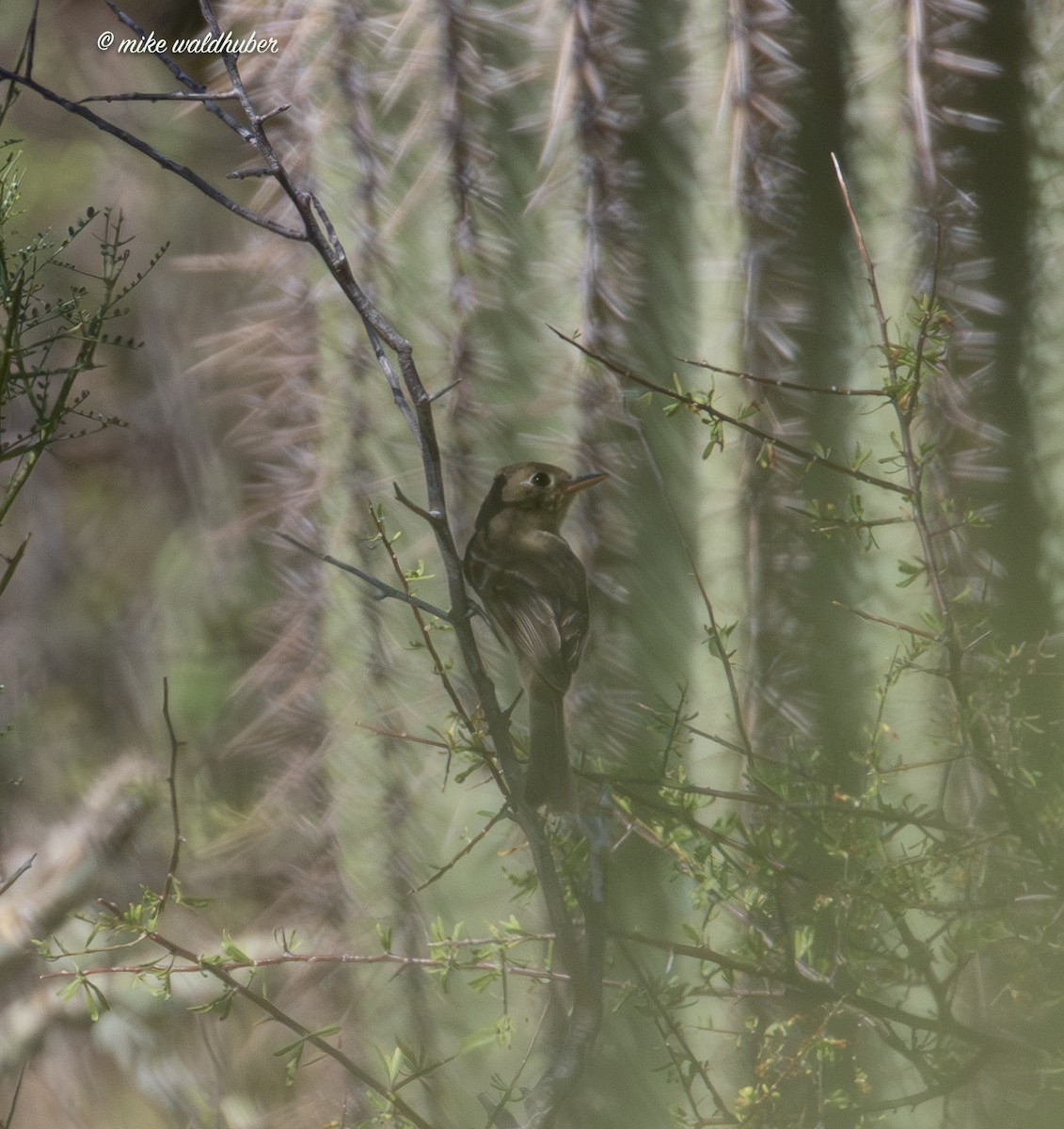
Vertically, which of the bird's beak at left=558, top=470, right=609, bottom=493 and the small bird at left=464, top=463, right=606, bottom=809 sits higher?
the bird's beak at left=558, top=470, right=609, bottom=493

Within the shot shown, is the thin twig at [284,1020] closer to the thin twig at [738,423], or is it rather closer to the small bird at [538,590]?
the small bird at [538,590]

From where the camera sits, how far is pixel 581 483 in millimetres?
703

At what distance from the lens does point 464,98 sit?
2.44 feet

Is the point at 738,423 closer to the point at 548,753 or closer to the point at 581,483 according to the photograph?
the point at 581,483

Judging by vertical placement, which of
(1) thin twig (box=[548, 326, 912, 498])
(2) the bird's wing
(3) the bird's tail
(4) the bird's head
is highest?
(1) thin twig (box=[548, 326, 912, 498])

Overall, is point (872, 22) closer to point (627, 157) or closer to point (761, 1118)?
point (627, 157)

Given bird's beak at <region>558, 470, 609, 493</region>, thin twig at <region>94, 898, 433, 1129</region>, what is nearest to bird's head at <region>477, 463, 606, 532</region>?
bird's beak at <region>558, 470, 609, 493</region>

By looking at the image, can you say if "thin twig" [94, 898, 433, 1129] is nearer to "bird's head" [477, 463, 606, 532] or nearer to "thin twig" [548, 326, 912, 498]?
"bird's head" [477, 463, 606, 532]

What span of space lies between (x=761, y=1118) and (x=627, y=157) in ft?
1.85

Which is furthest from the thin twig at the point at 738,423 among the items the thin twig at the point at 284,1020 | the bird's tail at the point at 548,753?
the thin twig at the point at 284,1020

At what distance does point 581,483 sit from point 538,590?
67 millimetres

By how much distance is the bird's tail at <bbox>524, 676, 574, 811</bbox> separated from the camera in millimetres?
694

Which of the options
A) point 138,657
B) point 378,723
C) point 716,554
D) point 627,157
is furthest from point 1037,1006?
point 138,657

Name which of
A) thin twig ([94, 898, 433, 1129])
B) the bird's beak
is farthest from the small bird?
thin twig ([94, 898, 433, 1129])
